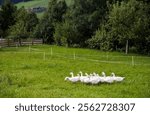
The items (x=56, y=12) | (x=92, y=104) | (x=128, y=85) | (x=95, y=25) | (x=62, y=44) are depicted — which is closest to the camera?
(x=92, y=104)

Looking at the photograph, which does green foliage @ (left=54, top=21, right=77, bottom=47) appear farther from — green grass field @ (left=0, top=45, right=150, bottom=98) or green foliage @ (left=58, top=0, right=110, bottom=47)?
green grass field @ (left=0, top=45, right=150, bottom=98)

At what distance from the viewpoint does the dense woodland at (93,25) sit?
232ft

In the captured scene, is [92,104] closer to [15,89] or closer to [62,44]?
[15,89]

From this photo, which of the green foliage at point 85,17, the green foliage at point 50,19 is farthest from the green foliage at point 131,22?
the green foliage at point 50,19

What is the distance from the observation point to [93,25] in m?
89.4

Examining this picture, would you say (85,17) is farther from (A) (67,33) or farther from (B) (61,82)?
(B) (61,82)

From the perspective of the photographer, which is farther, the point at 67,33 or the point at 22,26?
the point at 22,26

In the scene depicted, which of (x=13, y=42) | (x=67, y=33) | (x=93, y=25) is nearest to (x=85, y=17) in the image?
(x=93, y=25)

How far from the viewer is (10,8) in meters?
116

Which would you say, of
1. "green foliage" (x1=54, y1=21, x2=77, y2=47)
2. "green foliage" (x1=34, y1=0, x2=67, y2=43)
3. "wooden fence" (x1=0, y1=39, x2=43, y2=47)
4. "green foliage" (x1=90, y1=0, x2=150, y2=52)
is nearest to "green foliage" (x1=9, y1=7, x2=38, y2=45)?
"wooden fence" (x1=0, y1=39, x2=43, y2=47)

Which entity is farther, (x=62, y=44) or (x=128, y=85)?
(x=62, y=44)

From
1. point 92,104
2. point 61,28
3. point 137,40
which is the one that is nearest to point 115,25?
point 137,40

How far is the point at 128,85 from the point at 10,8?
87.0 metres

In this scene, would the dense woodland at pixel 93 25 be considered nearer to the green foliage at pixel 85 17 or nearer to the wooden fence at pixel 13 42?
the green foliage at pixel 85 17
